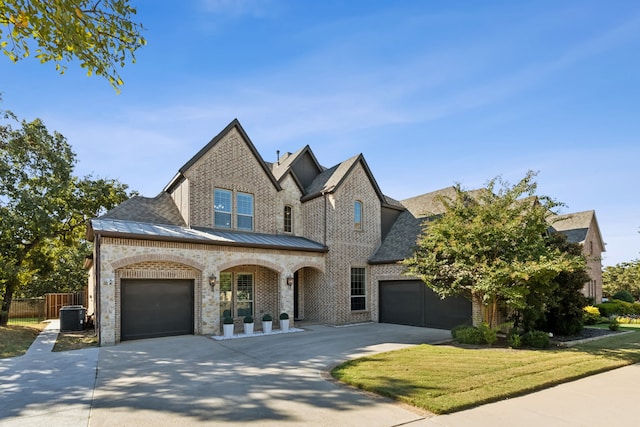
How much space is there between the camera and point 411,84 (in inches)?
467

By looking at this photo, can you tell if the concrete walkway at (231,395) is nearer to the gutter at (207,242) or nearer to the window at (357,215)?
the gutter at (207,242)

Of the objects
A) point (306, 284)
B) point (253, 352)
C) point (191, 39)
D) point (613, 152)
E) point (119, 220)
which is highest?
point (191, 39)

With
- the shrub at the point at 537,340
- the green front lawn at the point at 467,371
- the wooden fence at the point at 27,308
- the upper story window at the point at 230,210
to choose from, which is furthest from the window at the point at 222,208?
the wooden fence at the point at 27,308

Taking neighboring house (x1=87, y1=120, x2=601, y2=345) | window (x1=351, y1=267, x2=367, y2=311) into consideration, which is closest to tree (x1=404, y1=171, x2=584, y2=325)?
neighboring house (x1=87, y1=120, x2=601, y2=345)

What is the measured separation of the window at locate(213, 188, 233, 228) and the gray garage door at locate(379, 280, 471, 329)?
8.40 metres

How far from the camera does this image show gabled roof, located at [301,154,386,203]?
61.5 feet

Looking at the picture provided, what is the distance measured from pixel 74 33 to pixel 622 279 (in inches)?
1612

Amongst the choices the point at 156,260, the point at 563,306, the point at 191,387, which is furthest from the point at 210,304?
the point at 563,306

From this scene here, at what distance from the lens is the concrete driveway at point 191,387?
591 cm

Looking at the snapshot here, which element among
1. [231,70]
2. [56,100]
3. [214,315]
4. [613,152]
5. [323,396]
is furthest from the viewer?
[214,315]

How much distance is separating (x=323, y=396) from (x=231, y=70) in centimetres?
889

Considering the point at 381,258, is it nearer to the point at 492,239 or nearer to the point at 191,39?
the point at 492,239

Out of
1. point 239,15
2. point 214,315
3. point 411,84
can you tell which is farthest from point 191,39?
point 214,315

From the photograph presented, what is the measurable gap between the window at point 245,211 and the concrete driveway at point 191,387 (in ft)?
20.4
